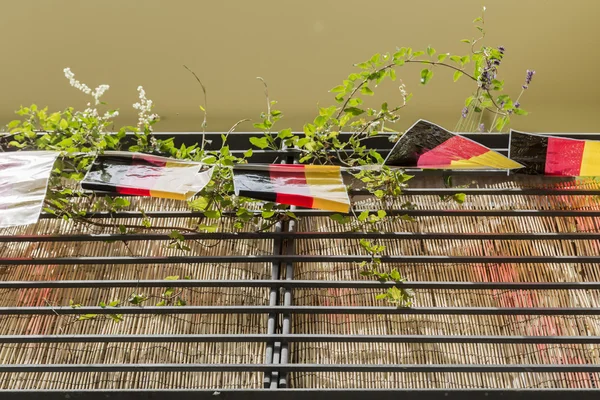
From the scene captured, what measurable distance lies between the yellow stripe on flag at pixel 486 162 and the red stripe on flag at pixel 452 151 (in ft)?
0.07

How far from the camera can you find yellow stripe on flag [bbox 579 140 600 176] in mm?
3064

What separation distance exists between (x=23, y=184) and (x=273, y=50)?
6.75 ft

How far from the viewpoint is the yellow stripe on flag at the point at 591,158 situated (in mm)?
3064

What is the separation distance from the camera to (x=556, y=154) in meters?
3.12

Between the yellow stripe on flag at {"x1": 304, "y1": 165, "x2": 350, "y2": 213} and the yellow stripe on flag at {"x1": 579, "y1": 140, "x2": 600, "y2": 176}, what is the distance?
1.31 metres

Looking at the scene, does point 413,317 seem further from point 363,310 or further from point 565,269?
point 565,269

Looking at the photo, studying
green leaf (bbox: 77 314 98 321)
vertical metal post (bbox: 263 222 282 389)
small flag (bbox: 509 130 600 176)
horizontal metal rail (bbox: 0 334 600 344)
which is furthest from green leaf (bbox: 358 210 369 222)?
green leaf (bbox: 77 314 98 321)

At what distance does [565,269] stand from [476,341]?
80 cm

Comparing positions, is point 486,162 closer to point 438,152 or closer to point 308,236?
point 438,152

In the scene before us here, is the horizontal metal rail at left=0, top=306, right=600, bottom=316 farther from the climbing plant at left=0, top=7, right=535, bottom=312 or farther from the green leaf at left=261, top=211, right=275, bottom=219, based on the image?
the green leaf at left=261, top=211, right=275, bottom=219

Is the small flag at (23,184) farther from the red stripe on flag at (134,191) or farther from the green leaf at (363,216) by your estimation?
the green leaf at (363,216)
